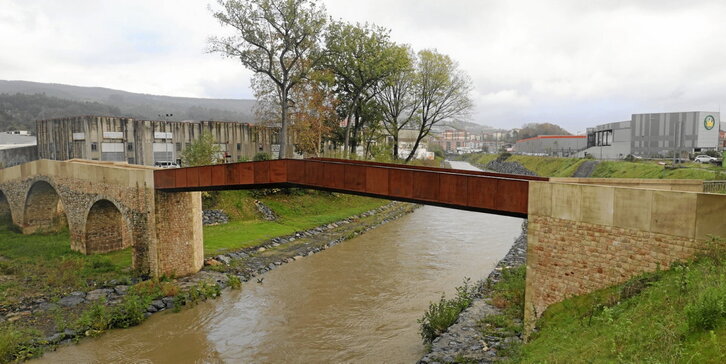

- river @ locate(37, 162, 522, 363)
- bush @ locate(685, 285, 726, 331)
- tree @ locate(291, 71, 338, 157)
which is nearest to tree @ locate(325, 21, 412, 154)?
tree @ locate(291, 71, 338, 157)

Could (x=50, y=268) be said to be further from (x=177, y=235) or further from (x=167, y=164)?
(x=167, y=164)

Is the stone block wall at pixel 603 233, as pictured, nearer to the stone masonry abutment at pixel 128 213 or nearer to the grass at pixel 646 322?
the grass at pixel 646 322

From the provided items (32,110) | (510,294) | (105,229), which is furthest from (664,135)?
(32,110)

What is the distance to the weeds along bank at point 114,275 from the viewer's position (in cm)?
1473

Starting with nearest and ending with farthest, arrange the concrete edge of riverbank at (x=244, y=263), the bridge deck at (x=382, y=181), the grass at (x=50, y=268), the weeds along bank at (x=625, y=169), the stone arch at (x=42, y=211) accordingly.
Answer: the bridge deck at (x=382, y=181) < the concrete edge of riverbank at (x=244, y=263) < the grass at (x=50, y=268) < the stone arch at (x=42, y=211) < the weeds along bank at (x=625, y=169)

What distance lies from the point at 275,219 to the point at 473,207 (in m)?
23.2

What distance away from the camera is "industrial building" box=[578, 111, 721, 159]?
43656mm

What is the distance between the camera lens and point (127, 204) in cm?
1920

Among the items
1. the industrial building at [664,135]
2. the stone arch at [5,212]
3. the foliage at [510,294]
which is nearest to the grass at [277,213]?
the foliage at [510,294]

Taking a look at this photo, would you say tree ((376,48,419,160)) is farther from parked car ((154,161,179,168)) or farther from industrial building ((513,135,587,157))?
industrial building ((513,135,587,157))

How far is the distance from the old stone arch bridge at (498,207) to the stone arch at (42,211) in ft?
23.5

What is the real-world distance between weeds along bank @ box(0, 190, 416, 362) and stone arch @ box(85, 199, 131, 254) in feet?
2.55

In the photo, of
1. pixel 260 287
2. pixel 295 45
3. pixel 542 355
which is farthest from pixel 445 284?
pixel 295 45

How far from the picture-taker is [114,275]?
63.3 feet
